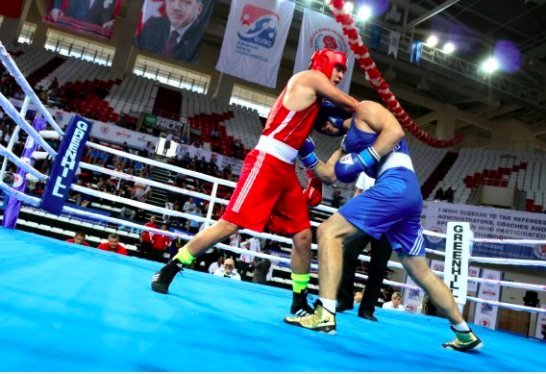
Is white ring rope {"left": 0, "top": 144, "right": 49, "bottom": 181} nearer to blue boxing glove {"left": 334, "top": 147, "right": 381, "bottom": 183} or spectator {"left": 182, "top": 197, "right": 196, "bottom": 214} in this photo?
blue boxing glove {"left": 334, "top": 147, "right": 381, "bottom": 183}

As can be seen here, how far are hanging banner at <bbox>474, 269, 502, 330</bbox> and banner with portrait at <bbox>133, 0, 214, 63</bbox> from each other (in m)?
8.85

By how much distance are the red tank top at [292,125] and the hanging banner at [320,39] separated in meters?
6.73

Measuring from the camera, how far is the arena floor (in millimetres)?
831

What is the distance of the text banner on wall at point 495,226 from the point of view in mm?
9562

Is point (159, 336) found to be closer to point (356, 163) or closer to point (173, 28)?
point (356, 163)

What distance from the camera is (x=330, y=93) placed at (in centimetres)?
178

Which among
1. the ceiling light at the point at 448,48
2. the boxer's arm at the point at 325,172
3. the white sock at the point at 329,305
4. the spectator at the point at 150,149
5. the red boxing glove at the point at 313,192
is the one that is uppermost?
the ceiling light at the point at 448,48

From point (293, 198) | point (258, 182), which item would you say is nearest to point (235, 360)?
point (258, 182)

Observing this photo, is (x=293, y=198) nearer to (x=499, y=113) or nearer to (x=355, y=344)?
(x=355, y=344)

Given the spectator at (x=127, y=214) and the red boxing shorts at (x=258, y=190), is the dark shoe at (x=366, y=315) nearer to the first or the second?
the red boxing shorts at (x=258, y=190)

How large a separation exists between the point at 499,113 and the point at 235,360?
18.5 metres

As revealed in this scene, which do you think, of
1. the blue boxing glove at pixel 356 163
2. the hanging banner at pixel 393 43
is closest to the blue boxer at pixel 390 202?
the blue boxing glove at pixel 356 163

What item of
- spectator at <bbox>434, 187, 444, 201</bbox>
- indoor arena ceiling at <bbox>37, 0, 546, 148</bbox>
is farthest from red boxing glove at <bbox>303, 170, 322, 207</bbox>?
spectator at <bbox>434, 187, 444, 201</bbox>

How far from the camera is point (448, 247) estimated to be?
332 centimetres
